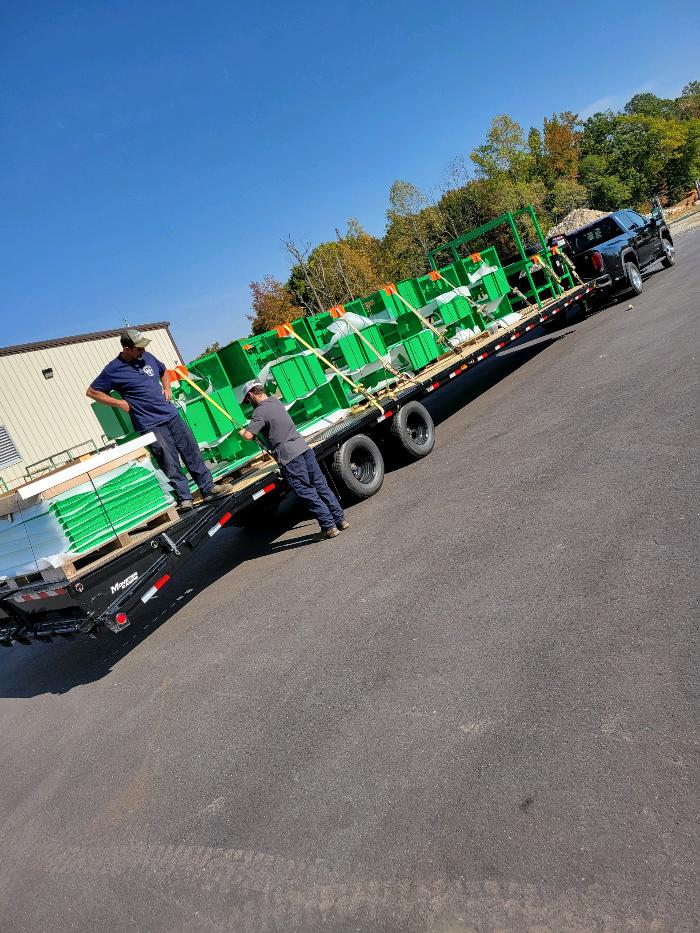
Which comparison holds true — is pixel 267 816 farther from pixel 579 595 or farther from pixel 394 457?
pixel 394 457

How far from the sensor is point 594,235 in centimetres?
1484

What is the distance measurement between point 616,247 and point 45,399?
19715mm

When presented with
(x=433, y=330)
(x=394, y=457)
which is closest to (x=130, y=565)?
(x=394, y=457)

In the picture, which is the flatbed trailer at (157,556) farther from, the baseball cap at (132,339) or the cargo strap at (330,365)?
the baseball cap at (132,339)

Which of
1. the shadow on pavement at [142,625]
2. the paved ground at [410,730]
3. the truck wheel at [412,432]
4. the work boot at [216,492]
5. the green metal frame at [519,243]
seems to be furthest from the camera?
the green metal frame at [519,243]

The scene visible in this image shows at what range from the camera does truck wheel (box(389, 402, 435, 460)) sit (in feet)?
27.8

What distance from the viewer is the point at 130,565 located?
535 cm

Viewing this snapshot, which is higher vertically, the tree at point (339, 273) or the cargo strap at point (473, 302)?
the tree at point (339, 273)

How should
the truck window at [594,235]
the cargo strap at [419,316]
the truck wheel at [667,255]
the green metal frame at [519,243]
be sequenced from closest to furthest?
1. the cargo strap at [419,316]
2. the green metal frame at [519,243]
3. the truck window at [594,235]
4. the truck wheel at [667,255]

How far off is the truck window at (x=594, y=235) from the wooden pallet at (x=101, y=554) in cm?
1220

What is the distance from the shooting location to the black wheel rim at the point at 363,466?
796cm

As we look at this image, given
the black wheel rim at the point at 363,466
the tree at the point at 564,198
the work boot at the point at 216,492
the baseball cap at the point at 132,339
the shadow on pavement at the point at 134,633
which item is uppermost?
the tree at the point at 564,198

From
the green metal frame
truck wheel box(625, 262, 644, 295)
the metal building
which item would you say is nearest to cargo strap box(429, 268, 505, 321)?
the green metal frame

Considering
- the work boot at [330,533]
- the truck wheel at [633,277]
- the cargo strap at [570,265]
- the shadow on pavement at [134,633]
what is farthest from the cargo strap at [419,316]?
the truck wheel at [633,277]
